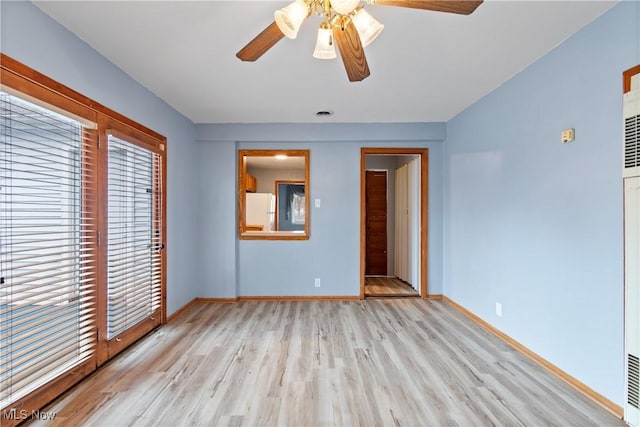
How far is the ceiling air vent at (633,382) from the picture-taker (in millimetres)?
1725

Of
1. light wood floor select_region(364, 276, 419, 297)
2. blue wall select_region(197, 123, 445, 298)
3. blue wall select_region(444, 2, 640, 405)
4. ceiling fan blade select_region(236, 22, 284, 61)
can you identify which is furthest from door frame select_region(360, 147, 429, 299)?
ceiling fan blade select_region(236, 22, 284, 61)

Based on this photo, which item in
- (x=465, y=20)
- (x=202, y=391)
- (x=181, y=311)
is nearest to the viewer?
(x=465, y=20)

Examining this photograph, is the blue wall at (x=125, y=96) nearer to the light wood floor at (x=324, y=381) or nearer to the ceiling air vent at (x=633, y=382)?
the light wood floor at (x=324, y=381)

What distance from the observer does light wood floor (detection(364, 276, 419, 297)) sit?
4.58 meters

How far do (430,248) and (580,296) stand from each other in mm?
2269

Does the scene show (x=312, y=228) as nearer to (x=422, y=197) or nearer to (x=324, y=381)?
(x=422, y=197)

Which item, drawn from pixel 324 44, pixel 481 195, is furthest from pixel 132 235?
pixel 481 195

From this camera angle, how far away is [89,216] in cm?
232

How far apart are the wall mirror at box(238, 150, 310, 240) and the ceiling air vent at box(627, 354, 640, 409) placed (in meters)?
3.27

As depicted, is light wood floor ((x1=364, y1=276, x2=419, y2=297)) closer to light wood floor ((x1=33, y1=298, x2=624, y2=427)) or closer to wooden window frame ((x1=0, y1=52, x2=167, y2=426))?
light wood floor ((x1=33, y1=298, x2=624, y2=427))

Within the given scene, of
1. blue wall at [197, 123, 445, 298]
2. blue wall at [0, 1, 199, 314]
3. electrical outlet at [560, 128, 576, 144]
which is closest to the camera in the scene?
blue wall at [0, 1, 199, 314]

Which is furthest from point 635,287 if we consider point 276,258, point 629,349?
point 276,258

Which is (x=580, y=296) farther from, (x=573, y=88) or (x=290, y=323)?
(x=290, y=323)

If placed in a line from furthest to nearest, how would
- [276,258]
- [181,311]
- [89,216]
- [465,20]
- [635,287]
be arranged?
[276,258] → [181,311] → [89,216] → [465,20] → [635,287]
